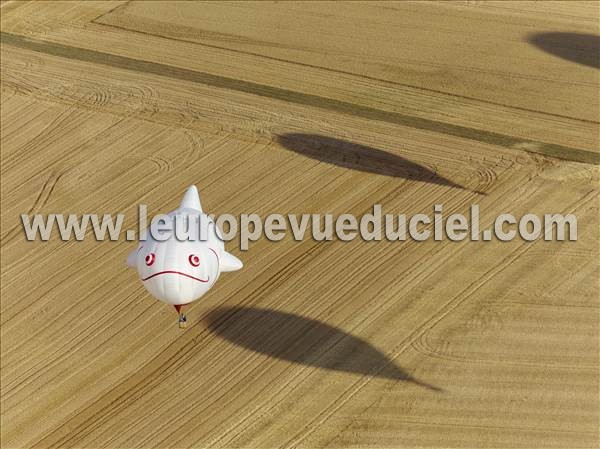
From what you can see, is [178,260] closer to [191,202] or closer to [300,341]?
[191,202]

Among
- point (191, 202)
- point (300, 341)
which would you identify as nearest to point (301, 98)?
point (191, 202)

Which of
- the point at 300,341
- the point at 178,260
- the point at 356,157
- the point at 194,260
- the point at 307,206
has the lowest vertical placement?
the point at 300,341

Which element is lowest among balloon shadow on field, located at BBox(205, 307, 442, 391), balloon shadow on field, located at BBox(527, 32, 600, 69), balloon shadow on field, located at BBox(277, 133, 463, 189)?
balloon shadow on field, located at BBox(205, 307, 442, 391)

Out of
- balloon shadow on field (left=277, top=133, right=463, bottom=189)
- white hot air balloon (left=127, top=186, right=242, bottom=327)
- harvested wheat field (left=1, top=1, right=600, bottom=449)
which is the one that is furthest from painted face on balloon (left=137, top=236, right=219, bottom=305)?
balloon shadow on field (left=277, top=133, right=463, bottom=189)

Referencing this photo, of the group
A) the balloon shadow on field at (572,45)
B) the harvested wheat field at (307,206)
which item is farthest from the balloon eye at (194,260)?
the balloon shadow on field at (572,45)

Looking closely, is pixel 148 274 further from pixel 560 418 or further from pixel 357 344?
pixel 560 418

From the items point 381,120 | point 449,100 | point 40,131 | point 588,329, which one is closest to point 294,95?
point 381,120

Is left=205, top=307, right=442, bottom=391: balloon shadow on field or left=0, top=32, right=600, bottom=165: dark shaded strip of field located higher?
left=0, top=32, right=600, bottom=165: dark shaded strip of field

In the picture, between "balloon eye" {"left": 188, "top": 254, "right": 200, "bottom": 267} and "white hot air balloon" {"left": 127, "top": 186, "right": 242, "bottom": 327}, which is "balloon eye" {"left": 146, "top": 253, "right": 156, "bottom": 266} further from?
"balloon eye" {"left": 188, "top": 254, "right": 200, "bottom": 267}
